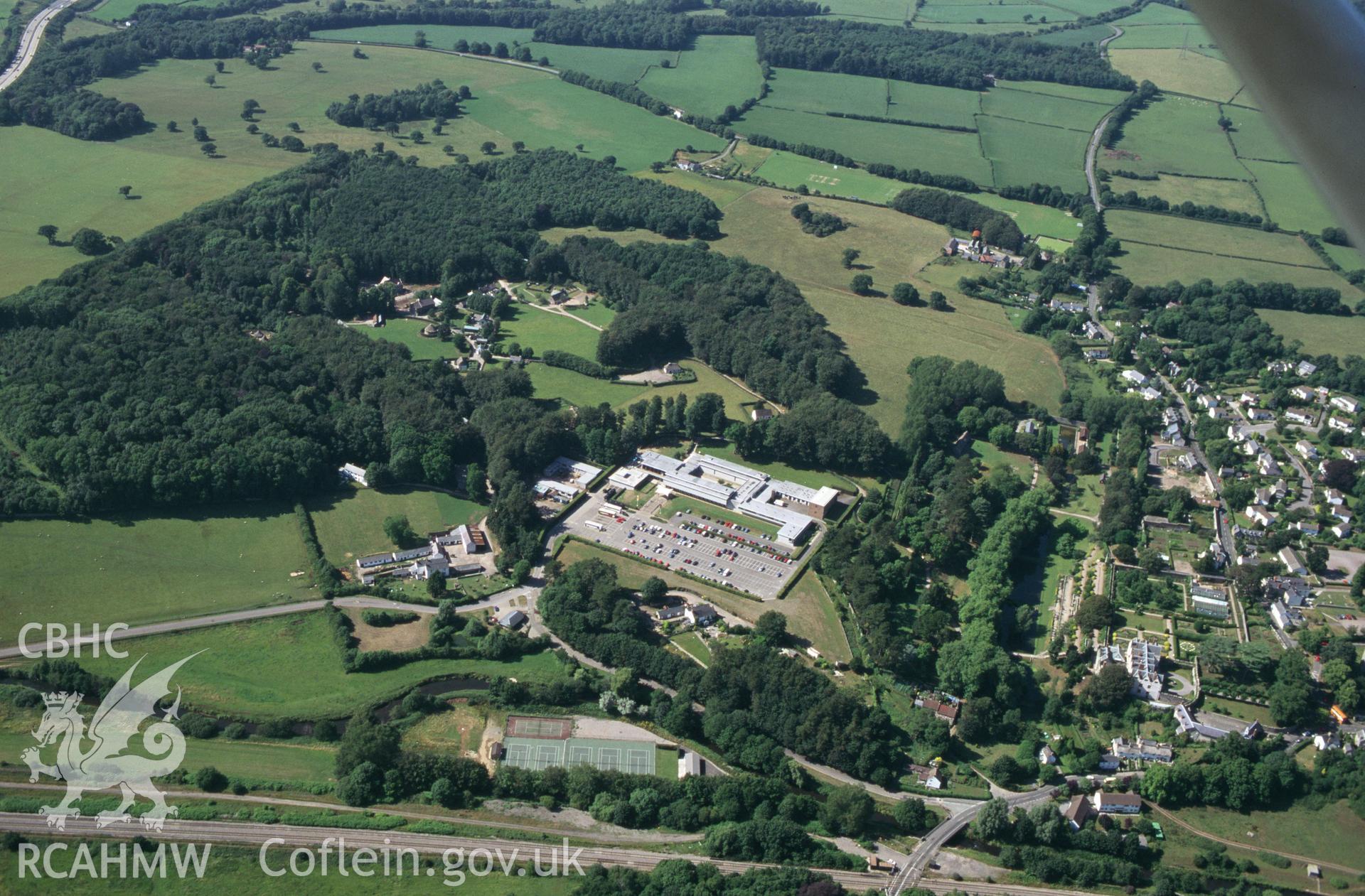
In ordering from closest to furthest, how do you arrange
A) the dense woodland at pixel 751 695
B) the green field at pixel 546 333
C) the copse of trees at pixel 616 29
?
1. the dense woodland at pixel 751 695
2. the green field at pixel 546 333
3. the copse of trees at pixel 616 29

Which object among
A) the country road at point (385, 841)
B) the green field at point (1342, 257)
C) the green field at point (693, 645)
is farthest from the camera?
the green field at point (1342, 257)

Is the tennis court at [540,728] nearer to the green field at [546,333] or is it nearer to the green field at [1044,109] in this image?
the green field at [546,333]

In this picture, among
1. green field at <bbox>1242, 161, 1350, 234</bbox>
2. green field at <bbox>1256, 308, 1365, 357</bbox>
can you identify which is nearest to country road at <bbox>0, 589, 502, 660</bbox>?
green field at <bbox>1256, 308, 1365, 357</bbox>

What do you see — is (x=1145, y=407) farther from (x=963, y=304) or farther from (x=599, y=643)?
(x=599, y=643)

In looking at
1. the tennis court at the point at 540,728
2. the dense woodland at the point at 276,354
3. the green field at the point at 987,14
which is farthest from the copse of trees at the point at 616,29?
the tennis court at the point at 540,728

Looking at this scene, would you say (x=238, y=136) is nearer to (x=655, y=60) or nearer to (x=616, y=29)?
(x=655, y=60)

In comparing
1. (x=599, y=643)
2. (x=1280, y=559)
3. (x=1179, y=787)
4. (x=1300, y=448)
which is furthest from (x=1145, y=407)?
(x=599, y=643)

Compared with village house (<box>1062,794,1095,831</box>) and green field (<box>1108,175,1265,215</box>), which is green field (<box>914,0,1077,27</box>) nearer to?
green field (<box>1108,175,1265,215</box>)
